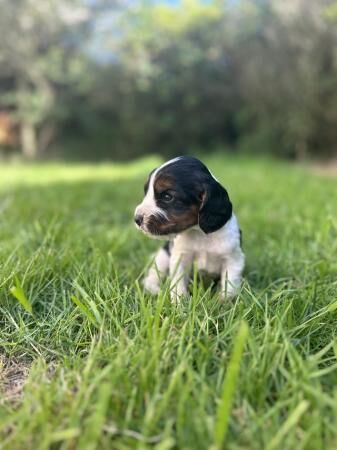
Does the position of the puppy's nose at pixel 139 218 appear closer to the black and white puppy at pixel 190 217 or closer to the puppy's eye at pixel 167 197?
the black and white puppy at pixel 190 217

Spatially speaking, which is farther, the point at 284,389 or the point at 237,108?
the point at 237,108

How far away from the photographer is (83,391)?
1556mm

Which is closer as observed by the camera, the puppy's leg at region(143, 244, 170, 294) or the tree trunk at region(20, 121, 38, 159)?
the puppy's leg at region(143, 244, 170, 294)

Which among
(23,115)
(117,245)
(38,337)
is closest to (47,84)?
(23,115)

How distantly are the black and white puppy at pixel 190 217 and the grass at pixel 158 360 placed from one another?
0.27 m

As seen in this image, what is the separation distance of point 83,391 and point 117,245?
2.09 metres

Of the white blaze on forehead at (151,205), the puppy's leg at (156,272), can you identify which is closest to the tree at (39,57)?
the puppy's leg at (156,272)

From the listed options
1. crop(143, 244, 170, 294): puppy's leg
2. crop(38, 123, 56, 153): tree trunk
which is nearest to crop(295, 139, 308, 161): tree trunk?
crop(38, 123, 56, 153): tree trunk

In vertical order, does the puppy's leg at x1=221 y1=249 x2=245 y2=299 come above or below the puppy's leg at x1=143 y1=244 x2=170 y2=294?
above

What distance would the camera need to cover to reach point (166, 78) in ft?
66.2

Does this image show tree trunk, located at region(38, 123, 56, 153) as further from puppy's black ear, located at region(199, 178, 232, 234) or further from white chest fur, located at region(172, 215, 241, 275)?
puppy's black ear, located at region(199, 178, 232, 234)

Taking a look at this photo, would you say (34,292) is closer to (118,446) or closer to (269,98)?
(118,446)

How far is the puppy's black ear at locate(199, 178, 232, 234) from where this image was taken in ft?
7.79

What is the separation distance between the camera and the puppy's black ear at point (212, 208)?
2.37 meters
